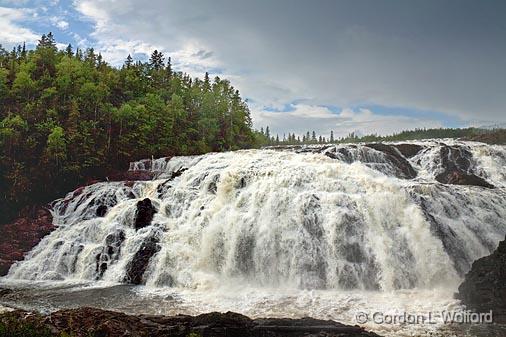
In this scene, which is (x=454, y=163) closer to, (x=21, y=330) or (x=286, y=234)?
(x=286, y=234)

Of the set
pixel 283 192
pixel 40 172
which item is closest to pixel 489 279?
pixel 283 192

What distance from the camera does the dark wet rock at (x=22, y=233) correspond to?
2212 cm

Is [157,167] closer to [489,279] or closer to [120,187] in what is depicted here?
[120,187]

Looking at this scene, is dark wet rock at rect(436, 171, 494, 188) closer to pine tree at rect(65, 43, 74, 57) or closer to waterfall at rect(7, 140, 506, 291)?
waterfall at rect(7, 140, 506, 291)

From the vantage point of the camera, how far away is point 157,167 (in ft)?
112

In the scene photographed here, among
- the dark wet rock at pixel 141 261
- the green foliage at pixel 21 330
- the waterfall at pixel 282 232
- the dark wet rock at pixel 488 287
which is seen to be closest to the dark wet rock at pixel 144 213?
the waterfall at pixel 282 232

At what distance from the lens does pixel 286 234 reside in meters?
18.4

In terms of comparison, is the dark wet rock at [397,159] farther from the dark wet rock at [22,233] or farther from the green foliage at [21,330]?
the green foliage at [21,330]

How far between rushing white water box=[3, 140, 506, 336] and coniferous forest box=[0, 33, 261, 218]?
30.1ft

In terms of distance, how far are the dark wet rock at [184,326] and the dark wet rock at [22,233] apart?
1301 cm

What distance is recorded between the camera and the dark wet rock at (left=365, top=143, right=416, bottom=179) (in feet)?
92.8

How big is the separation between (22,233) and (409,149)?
91.7ft

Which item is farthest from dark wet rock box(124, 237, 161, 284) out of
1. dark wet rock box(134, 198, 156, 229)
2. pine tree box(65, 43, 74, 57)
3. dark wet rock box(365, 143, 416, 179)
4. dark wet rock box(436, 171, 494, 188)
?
pine tree box(65, 43, 74, 57)

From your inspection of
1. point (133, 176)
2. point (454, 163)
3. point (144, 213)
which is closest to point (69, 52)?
point (133, 176)
